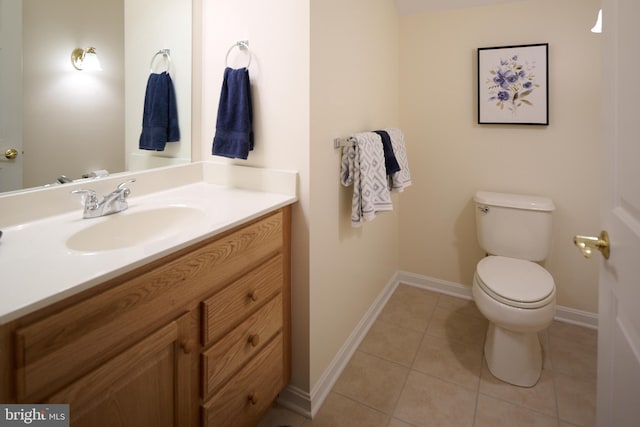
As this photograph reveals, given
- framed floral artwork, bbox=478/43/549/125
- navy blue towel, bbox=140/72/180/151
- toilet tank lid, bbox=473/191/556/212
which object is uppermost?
framed floral artwork, bbox=478/43/549/125

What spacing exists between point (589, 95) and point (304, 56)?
169 cm

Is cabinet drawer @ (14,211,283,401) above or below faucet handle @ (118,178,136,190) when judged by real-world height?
below

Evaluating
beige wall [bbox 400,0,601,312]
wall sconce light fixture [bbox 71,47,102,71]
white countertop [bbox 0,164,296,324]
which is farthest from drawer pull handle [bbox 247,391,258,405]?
beige wall [bbox 400,0,601,312]

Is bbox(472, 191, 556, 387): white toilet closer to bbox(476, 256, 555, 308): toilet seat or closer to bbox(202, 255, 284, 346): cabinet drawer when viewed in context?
bbox(476, 256, 555, 308): toilet seat

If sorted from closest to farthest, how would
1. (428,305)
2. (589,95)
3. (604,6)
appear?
1. (604,6)
2. (589,95)
3. (428,305)

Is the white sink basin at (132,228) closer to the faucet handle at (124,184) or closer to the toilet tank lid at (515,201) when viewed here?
the faucet handle at (124,184)

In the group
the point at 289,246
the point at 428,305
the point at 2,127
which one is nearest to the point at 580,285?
the point at 428,305

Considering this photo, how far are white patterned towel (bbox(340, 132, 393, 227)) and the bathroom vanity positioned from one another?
0.36m

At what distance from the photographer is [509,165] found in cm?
228

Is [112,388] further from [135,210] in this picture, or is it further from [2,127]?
[2,127]

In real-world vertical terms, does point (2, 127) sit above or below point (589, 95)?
below

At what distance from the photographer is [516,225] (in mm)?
2084

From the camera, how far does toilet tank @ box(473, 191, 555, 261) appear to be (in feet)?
6.71

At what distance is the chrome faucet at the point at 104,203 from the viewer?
1.20m
